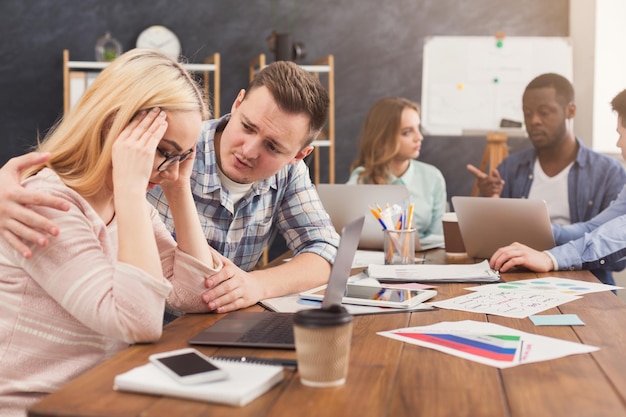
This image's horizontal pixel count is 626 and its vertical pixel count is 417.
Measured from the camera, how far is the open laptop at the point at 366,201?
2465 mm

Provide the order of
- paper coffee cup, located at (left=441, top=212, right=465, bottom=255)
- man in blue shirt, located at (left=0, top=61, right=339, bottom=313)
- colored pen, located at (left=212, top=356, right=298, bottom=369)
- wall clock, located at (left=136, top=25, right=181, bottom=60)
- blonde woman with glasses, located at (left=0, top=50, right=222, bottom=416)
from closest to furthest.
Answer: colored pen, located at (left=212, top=356, right=298, bottom=369) → blonde woman with glasses, located at (left=0, top=50, right=222, bottom=416) → man in blue shirt, located at (left=0, top=61, right=339, bottom=313) → paper coffee cup, located at (left=441, top=212, right=465, bottom=255) → wall clock, located at (left=136, top=25, right=181, bottom=60)

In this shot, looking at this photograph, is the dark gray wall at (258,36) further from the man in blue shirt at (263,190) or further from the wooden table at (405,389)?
the wooden table at (405,389)

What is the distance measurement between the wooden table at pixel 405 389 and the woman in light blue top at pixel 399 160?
2311 millimetres

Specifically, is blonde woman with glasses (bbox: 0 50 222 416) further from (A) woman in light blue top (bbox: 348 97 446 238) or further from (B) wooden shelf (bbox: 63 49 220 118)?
(B) wooden shelf (bbox: 63 49 220 118)

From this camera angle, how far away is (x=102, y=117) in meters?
1.25

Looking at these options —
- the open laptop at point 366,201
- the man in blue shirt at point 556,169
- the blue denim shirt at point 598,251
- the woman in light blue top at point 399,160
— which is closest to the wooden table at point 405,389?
the blue denim shirt at point 598,251

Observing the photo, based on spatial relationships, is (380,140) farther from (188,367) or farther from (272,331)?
(188,367)

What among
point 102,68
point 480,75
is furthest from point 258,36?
point 480,75

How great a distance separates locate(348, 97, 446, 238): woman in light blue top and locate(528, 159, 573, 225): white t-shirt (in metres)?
0.47

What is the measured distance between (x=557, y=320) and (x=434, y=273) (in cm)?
56

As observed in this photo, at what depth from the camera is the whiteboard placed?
14.4 feet

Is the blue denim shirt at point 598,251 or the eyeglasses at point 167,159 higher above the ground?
the eyeglasses at point 167,159

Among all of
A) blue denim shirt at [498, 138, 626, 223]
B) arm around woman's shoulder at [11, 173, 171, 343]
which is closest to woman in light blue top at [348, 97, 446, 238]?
blue denim shirt at [498, 138, 626, 223]

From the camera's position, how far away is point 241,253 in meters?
1.99
